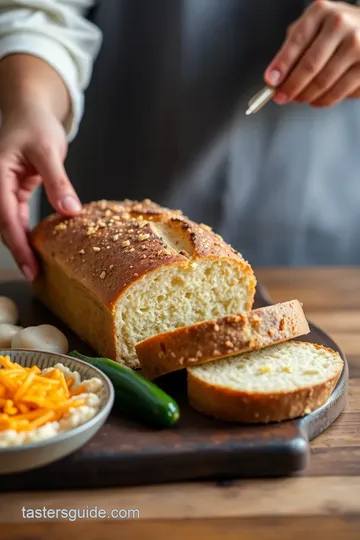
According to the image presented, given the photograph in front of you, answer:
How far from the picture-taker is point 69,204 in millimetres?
2893

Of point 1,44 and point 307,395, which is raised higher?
point 1,44

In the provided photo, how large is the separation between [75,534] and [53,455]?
18 centimetres

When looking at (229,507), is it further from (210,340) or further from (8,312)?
(8,312)

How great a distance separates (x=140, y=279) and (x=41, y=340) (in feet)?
1.31

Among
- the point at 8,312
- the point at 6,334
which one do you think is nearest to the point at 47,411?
the point at 6,334

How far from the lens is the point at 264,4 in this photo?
3.45 metres

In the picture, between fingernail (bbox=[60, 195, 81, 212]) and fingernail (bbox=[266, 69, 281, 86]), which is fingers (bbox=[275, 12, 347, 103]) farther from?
fingernail (bbox=[60, 195, 81, 212])

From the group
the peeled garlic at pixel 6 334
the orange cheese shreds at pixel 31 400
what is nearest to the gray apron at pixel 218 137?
the peeled garlic at pixel 6 334

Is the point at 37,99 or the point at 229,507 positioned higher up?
the point at 37,99

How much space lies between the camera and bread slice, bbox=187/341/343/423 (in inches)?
75.6

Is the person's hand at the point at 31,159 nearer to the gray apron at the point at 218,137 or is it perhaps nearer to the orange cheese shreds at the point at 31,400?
the gray apron at the point at 218,137

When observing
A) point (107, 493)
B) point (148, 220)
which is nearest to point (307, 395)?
point (107, 493)

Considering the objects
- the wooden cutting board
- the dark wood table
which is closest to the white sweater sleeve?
the wooden cutting board

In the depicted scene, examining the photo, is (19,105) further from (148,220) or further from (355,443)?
(355,443)
